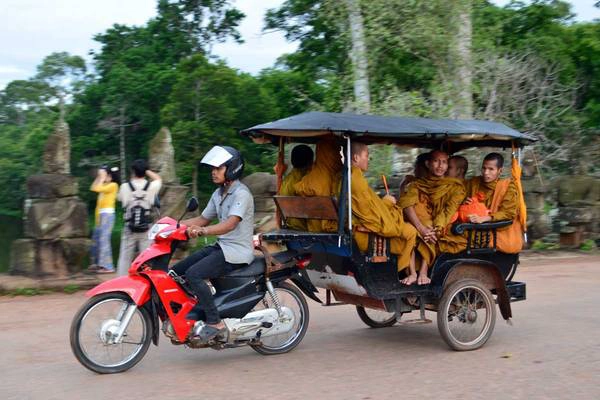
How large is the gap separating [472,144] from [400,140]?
0.81m

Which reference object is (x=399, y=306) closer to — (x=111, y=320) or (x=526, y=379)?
(x=526, y=379)

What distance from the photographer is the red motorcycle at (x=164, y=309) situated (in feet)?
18.3

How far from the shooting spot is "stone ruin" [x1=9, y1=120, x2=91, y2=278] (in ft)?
31.1

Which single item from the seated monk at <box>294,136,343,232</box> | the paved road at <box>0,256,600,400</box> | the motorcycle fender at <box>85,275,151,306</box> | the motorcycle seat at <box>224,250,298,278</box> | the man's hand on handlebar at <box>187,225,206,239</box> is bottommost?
the paved road at <box>0,256,600,400</box>

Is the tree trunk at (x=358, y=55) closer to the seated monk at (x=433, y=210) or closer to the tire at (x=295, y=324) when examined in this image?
the seated monk at (x=433, y=210)

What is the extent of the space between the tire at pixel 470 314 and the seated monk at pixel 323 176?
1.34 metres

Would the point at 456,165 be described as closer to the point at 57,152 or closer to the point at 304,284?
the point at 304,284

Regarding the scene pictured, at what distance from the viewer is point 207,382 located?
549 cm

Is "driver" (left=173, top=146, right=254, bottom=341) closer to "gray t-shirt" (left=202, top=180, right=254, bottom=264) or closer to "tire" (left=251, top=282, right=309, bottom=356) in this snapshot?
"gray t-shirt" (left=202, top=180, right=254, bottom=264)

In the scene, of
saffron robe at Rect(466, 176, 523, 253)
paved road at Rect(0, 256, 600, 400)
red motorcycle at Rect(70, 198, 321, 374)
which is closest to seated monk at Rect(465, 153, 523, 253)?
saffron robe at Rect(466, 176, 523, 253)

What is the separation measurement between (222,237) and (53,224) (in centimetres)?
439

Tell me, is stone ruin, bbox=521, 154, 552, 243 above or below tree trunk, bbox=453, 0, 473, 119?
below

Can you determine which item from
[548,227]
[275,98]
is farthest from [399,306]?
[275,98]

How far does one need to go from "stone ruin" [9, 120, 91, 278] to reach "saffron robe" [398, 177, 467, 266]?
495cm
